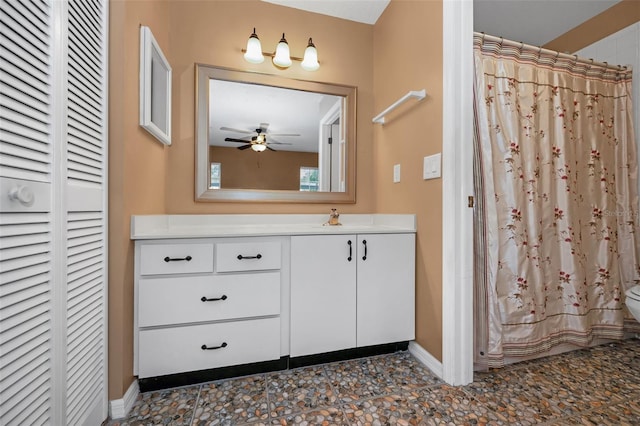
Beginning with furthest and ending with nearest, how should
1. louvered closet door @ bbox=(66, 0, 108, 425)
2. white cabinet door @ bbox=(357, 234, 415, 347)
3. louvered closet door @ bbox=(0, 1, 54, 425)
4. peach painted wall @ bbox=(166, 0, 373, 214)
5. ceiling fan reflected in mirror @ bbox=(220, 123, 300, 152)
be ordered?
ceiling fan reflected in mirror @ bbox=(220, 123, 300, 152) → peach painted wall @ bbox=(166, 0, 373, 214) → white cabinet door @ bbox=(357, 234, 415, 347) → louvered closet door @ bbox=(66, 0, 108, 425) → louvered closet door @ bbox=(0, 1, 54, 425)

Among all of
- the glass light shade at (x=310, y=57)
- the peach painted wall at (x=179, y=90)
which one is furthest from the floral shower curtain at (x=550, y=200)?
the glass light shade at (x=310, y=57)

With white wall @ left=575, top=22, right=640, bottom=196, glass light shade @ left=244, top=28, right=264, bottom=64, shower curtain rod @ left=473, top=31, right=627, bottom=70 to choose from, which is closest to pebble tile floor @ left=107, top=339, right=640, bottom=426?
white wall @ left=575, top=22, right=640, bottom=196

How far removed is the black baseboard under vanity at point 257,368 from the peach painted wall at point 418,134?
0.27 m

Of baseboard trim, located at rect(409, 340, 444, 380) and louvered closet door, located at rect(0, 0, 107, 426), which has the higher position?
louvered closet door, located at rect(0, 0, 107, 426)

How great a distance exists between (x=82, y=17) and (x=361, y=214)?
1.79 metres

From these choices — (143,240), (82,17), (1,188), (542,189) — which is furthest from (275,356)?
(542,189)

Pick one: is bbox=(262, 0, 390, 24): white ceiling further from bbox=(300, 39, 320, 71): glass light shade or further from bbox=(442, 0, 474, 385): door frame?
bbox=(442, 0, 474, 385): door frame

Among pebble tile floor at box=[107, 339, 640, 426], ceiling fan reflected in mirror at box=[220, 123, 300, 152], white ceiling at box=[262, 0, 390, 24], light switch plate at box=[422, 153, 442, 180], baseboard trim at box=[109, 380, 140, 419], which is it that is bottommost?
pebble tile floor at box=[107, 339, 640, 426]

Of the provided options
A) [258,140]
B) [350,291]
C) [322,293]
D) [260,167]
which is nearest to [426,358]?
[350,291]

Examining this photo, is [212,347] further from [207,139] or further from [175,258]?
[207,139]

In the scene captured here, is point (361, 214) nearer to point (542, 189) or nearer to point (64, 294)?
point (542, 189)

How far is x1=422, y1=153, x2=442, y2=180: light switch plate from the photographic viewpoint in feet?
4.85

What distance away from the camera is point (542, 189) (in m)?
1.68

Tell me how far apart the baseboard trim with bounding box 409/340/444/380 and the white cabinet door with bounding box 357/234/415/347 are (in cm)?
7
